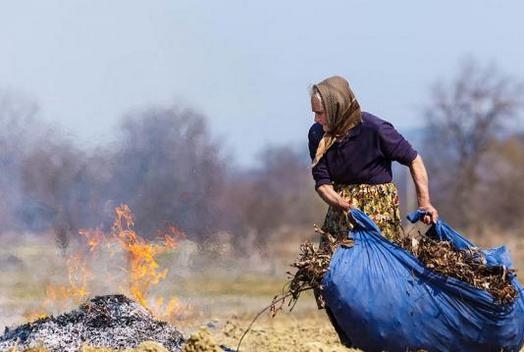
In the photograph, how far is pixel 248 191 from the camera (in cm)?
1580

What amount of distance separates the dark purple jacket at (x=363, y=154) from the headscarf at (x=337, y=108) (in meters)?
0.04

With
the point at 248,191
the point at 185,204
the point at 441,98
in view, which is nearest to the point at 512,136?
the point at 441,98

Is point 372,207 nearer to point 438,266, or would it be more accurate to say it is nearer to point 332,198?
point 332,198

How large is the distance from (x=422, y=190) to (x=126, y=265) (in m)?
3.17

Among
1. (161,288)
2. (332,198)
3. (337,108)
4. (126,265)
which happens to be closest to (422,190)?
(332,198)

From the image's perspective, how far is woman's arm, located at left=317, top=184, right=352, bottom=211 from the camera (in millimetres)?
7646

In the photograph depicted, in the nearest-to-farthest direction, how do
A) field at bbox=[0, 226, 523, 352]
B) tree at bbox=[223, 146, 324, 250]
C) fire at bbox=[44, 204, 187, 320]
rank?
fire at bbox=[44, 204, 187, 320], field at bbox=[0, 226, 523, 352], tree at bbox=[223, 146, 324, 250]

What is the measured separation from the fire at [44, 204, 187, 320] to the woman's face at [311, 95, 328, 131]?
2.50 meters

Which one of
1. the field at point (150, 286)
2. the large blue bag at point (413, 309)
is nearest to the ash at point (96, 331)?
the field at point (150, 286)

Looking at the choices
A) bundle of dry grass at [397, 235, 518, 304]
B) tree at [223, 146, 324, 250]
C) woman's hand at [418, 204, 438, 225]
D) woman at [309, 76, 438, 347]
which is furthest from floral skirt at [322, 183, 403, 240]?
tree at [223, 146, 324, 250]

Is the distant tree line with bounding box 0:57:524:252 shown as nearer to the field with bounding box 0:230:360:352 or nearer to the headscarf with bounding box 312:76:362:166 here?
the field with bounding box 0:230:360:352

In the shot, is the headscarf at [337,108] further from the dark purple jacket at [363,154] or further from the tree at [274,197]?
the tree at [274,197]

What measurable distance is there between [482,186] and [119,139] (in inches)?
673

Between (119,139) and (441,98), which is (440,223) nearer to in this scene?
(119,139)
